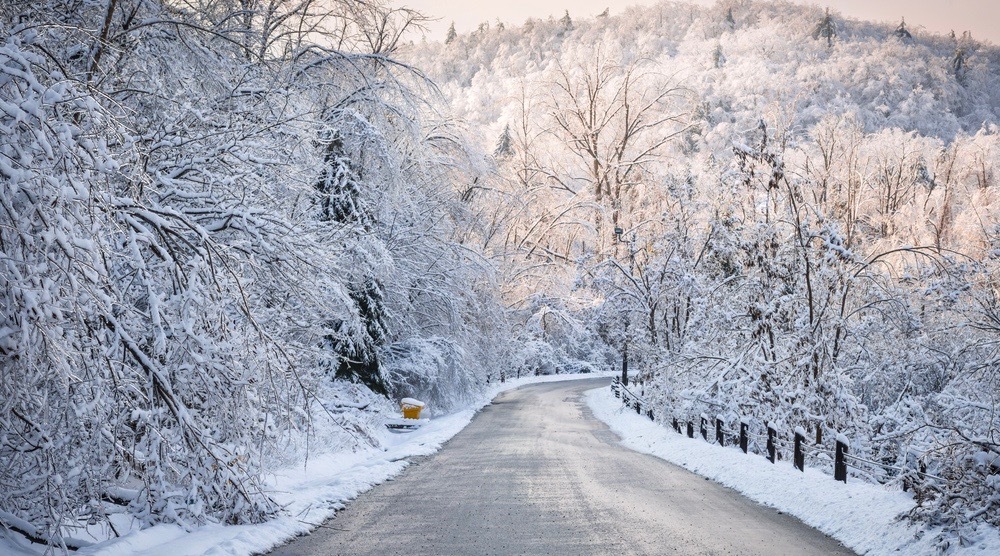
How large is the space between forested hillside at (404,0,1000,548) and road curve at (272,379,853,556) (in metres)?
1.97

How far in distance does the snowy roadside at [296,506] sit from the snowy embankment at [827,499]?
18.3 feet

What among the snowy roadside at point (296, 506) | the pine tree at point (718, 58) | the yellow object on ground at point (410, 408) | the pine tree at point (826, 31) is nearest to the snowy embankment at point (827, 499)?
the snowy roadside at point (296, 506)

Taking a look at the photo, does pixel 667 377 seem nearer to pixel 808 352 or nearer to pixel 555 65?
pixel 808 352

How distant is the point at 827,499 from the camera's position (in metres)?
9.41

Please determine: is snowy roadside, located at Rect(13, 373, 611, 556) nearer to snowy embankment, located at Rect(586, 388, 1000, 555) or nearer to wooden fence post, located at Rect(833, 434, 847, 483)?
snowy embankment, located at Rect(586, 388, 1000, 555)

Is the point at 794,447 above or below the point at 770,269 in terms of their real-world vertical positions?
below

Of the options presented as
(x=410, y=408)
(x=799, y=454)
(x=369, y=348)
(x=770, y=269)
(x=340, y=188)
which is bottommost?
(x=799, y=454)

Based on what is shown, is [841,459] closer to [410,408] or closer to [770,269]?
[770,269]

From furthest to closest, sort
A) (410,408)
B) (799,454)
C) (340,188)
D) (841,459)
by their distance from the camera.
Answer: (410,408), (340,188), (799,454), (841,459)

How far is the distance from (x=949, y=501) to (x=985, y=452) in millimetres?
589

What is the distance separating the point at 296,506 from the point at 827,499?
665 centimetres

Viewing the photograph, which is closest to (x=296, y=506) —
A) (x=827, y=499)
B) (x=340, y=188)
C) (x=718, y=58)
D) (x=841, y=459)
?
(x=827, y=499)

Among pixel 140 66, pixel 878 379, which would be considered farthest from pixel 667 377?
pixel 140 66

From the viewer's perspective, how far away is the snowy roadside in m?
6.30
